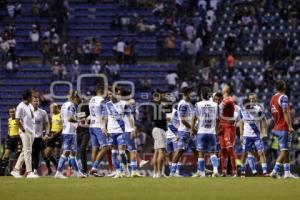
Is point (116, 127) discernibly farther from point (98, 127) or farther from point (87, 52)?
point (87, 52)

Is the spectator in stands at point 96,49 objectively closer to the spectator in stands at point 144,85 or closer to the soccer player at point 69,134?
the spectator in stands at point 144,85

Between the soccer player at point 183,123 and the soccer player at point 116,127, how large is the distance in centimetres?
152

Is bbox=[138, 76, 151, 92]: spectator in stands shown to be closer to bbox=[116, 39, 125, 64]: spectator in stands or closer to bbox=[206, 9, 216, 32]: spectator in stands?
bbox=[116, 39, 125, 64]: spectator in stands

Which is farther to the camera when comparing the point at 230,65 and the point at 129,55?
the point at 129,55

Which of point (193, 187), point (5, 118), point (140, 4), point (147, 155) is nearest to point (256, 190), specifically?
point (193, 187)

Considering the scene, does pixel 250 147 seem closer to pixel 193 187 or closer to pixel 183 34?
pixel 193 187

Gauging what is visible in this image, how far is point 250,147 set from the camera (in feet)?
99.0

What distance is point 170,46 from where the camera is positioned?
4834 centimetres

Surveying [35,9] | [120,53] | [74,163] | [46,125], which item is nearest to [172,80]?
[120,53]

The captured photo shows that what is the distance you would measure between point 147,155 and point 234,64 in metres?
9.61

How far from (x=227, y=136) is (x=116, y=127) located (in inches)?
126

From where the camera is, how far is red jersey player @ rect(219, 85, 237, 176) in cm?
2872

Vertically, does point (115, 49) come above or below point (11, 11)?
below

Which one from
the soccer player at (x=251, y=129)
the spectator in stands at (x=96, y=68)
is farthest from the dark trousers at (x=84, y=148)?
the spectator in stands at (x=96, y=68)
